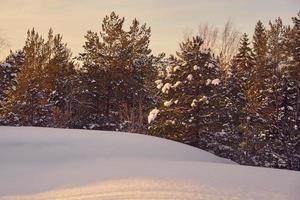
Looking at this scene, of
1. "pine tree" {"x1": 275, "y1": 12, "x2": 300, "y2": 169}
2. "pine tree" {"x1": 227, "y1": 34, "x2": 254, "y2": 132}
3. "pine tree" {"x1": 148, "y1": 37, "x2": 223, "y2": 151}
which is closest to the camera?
"pine tree" {"x1": 148, "y1": 37, "x2": 223, "y2": 151}

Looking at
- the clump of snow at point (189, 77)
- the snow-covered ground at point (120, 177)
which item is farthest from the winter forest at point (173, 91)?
the snow-covered ground at point (120, 177)

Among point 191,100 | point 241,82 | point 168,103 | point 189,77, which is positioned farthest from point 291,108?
point 168,103

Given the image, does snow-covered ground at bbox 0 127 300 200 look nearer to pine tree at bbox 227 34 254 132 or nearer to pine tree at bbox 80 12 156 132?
pine tree at bbox 227 34 254 132

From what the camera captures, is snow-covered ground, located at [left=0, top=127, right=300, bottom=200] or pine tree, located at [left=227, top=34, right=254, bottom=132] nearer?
snow-covered ground, located at [left=0, top=127, right=300, bottom=200]

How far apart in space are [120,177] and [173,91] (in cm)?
1116

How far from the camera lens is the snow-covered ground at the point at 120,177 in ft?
17.1

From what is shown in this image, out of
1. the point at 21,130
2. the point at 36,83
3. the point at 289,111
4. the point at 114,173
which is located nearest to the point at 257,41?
the point at 289,111

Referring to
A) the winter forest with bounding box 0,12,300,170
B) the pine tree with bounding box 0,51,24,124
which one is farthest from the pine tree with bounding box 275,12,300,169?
the pine tree with bounding box 0,51,24,124

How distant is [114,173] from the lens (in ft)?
20.8

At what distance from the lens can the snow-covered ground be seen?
5.21m

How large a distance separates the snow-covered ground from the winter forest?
739cm

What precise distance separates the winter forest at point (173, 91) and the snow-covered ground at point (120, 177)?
739cm

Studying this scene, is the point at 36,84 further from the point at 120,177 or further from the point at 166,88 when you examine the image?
the point at 120,177

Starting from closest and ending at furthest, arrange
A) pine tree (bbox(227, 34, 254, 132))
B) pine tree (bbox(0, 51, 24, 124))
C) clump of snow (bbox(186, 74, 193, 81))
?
clump of snow (bbox(186, 74, 193, 81))
pine tree (bbox(227, 34, 254, 132))
pine tree (bbox(0, 51, 24, 124))
